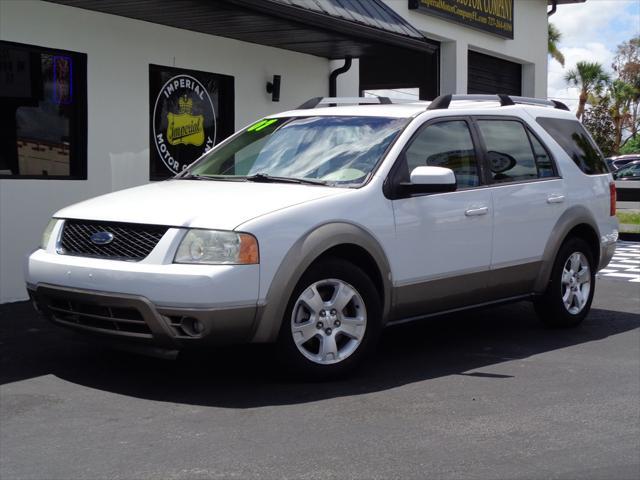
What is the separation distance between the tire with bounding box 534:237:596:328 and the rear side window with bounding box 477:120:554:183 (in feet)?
2.31

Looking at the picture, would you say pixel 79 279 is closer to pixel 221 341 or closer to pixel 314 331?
pixel 221 341

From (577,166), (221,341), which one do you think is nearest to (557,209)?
Answer: (577,166)

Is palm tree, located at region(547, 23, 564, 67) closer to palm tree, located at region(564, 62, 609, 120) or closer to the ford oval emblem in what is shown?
palm tree, located at region(564, 62, 609, 120)

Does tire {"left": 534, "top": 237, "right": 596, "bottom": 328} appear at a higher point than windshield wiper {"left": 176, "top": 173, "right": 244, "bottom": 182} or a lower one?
lower

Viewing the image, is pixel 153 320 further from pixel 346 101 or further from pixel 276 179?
A: pixel 346 101

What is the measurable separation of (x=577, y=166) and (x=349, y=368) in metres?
3.20

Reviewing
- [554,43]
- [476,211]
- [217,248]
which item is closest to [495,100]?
[476,211]

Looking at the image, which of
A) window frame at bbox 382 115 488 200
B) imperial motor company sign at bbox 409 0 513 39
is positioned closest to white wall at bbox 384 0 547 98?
imperial motor company sign at bbox 409 0 513 39

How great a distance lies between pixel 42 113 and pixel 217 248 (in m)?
4.96

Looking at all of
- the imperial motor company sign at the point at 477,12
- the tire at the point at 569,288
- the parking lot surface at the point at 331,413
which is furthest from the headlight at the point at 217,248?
the imperial motor company sign at the point at 477,12

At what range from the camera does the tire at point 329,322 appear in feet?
19.0

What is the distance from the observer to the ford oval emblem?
225 inches

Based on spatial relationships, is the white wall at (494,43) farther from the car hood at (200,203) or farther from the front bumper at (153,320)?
the front bumper at (153,320)

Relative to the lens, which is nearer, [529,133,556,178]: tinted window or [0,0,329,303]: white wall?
[529,133,556,178]: tinted window
